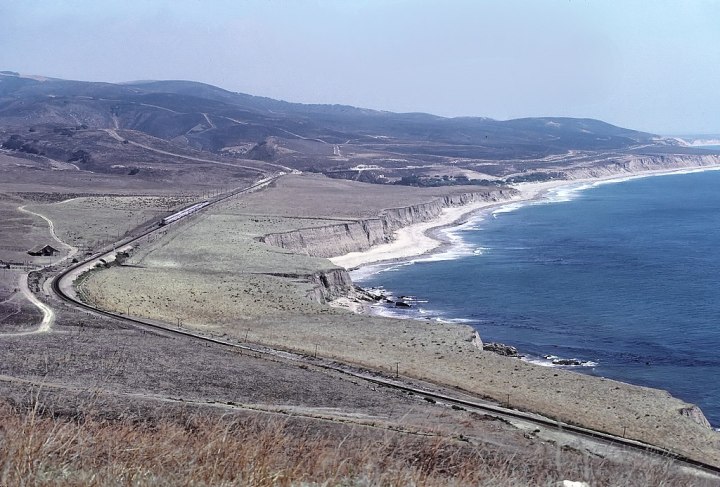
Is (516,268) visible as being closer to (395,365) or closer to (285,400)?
(395,365)

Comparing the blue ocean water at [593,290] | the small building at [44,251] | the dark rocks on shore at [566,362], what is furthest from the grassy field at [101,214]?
the dark rocks on shore at [566,362]

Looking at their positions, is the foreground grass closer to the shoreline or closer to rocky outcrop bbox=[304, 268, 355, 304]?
rocky outcrop bbox=[304, 268, 355, 304]

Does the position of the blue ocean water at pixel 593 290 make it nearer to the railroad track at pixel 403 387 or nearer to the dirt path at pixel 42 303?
the railroad track at pixel 403 387

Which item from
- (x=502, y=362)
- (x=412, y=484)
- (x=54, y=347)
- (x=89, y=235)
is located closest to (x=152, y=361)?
(x=54, y=347)

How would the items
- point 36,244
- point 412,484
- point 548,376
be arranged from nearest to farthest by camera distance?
point 412,484 → point 548,376 → point 36,244

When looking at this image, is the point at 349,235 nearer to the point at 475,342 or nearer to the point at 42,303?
the point at 475,342

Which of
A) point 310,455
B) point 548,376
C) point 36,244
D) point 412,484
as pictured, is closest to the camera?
point 412,484

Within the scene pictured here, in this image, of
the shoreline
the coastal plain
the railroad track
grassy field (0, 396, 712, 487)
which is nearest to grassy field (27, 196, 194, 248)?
the coastal plain

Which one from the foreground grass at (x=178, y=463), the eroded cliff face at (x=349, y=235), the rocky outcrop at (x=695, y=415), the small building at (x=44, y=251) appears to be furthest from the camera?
the eroded cliff face at (x=349, y=235)
